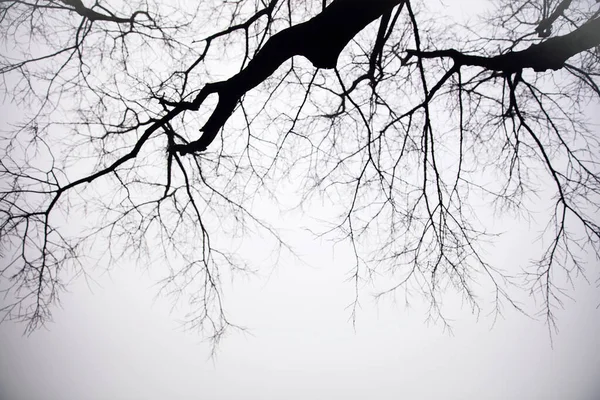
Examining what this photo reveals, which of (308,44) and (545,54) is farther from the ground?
(308,44)

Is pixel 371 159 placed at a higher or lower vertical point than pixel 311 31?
lower

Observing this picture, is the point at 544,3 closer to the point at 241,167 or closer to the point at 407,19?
the point at 407,19

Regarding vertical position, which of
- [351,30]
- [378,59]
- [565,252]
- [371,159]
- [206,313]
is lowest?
[206,313]

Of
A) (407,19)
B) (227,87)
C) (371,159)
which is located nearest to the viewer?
(227,87)

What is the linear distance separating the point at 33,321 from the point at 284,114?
9.80ft

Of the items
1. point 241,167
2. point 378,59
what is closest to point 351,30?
point 378,59

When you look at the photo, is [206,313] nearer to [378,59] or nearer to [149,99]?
[149,99]

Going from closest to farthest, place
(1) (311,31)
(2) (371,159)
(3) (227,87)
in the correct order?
(1) (311,31) → (3) (227,87) → (2) (371,159)

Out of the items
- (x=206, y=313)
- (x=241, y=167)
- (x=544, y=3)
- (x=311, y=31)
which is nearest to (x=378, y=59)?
(x=311, y=31)

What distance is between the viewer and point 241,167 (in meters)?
2.78

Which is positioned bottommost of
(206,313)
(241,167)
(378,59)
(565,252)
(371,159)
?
(206,313)

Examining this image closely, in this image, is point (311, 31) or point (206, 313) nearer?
point (311, 31)

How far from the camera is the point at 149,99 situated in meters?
2.54

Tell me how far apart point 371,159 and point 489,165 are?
129cm
